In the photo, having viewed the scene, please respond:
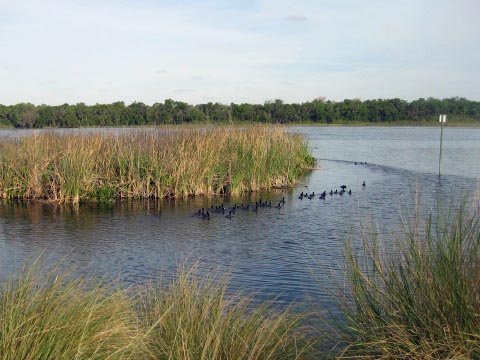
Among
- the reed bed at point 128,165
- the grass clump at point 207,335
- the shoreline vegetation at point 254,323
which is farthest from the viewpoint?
the reed bed at point 128,165

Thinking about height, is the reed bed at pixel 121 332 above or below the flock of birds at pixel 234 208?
above

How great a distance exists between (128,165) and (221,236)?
20.0 ft

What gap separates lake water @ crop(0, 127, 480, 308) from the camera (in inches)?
347

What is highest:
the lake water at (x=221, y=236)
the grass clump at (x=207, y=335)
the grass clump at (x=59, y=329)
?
the grass clump at (x=59, y=329)

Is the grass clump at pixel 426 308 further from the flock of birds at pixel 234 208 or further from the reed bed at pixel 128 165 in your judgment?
the reed bed at pixel 128 165

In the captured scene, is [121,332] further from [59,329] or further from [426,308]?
[426,308]

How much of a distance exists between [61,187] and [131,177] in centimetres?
219

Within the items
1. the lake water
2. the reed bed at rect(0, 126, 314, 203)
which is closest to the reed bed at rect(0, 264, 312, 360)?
the lake water

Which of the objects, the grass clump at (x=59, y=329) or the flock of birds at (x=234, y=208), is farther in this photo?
the flock of birds at (x=234, y=208)

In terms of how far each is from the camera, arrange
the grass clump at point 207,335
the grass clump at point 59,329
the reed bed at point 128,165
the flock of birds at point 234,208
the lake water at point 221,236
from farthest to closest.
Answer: the reed bed at point 128,165 < the flock of birds at point 234,208 < the lake water at point 221,236 < the grass clump at point 207,335 < the grass clump at point 59,329

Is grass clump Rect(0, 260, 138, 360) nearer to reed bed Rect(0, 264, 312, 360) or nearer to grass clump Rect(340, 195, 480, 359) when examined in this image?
reed bed Rect(0, 264, 312, 360)

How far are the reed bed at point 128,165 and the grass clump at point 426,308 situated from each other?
487 inches

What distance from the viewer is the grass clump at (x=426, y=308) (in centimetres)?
428

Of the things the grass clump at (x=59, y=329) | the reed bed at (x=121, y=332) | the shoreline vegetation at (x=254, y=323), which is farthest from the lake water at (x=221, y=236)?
the grass clump at (x=59, y=329)
